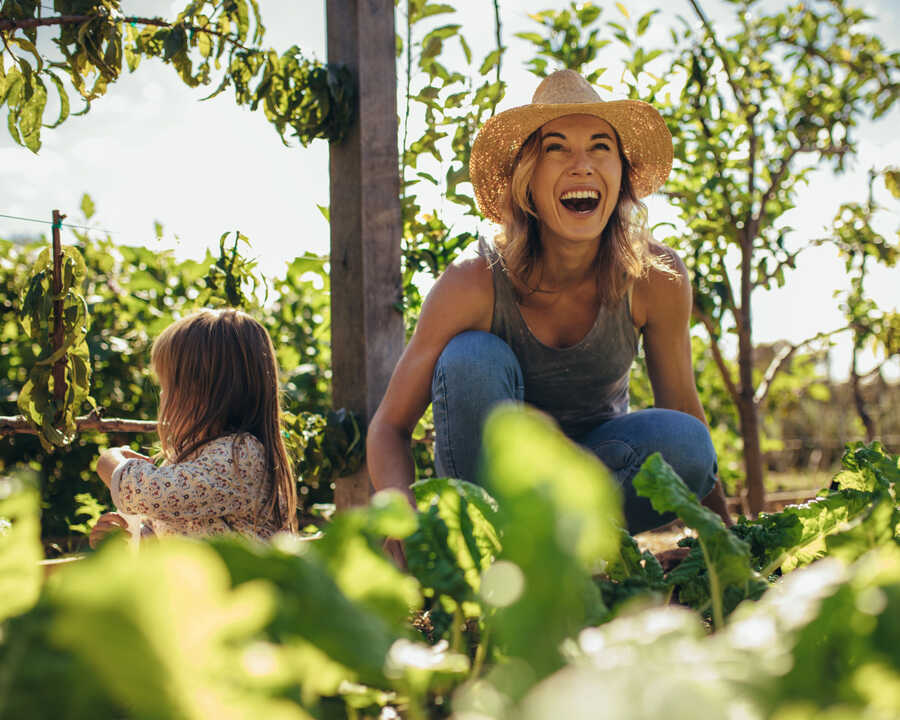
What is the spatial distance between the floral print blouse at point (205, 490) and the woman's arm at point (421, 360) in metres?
0.35

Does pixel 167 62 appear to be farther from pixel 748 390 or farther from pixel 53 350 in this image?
pixel 748 390

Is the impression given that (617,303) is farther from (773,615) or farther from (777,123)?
(777,123)

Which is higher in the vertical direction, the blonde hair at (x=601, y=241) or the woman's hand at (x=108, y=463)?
the blonde hair at (x=601, y=241)

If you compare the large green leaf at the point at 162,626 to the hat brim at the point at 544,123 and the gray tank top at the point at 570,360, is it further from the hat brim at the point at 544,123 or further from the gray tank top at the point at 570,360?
the hat brim at the point at 544,123

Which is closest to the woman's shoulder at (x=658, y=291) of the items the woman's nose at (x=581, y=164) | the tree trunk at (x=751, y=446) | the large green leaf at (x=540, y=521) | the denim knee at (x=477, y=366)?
the woman's nose at (x=581, y=164)

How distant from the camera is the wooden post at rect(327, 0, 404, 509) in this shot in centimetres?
201

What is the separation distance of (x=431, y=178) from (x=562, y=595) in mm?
2040

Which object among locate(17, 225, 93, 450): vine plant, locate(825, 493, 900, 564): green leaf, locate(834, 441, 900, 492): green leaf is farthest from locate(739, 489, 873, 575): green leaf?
locate(17, 225, 93, 450): vine plant

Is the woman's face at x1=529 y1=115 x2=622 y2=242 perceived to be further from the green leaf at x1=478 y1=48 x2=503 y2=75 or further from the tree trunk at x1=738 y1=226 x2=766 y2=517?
the tree trunk at x1=738 y1=226 x2=766 y2=517

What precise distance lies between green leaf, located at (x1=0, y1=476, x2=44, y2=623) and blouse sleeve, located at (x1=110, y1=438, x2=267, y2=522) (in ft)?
4.55

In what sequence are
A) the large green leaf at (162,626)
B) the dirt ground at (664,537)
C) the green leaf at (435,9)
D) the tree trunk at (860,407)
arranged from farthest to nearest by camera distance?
the tree trunk at (860,407) < the dirt ground at (664,537) < the green leaf at (435,9) < the large green leaf at (162,626)

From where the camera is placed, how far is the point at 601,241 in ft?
6.43

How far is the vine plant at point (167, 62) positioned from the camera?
5.26ft

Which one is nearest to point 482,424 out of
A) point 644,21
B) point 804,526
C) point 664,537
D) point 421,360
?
point 421,360
